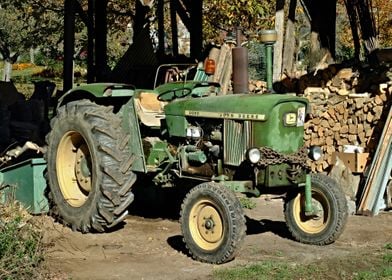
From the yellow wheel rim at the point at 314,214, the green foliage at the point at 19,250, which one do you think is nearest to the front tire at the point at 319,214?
the yellow wheel rim at the point at 314,214

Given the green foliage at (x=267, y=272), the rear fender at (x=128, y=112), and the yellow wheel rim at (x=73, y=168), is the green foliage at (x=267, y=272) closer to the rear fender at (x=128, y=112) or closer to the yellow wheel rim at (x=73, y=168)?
the rear fender at (x=128, y=112)

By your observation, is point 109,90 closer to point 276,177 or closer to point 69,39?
point 276,177

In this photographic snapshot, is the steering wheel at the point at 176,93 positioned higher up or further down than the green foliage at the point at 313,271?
higher up

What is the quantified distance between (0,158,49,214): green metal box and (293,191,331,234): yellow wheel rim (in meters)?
2.81

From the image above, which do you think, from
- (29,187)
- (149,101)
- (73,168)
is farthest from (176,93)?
(29,187)

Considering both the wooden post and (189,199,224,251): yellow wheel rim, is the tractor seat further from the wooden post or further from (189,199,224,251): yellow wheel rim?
the wooden post

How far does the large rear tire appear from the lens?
24.9 ft

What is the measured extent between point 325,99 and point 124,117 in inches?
170

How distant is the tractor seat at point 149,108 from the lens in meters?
8.06

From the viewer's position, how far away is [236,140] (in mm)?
7082

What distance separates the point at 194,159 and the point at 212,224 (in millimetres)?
937

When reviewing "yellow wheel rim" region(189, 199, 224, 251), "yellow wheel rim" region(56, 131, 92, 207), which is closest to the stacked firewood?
"yellow wheel rim" region(56, 131, 92, 207)

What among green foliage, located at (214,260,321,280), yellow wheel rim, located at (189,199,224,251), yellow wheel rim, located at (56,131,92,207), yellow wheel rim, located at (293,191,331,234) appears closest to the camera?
green foliage, located at (214,260,321,280)

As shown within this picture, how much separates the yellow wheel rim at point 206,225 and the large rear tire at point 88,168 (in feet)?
3.27
